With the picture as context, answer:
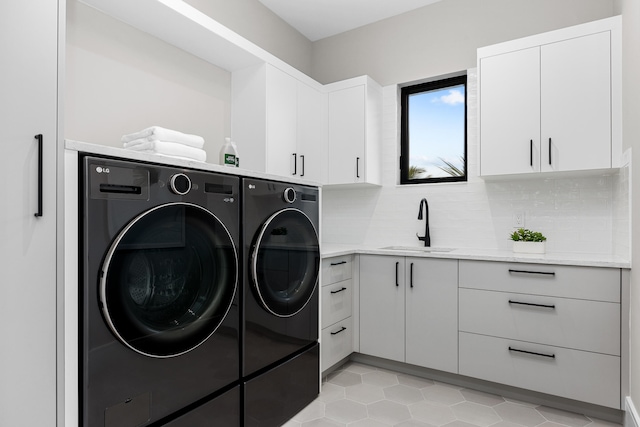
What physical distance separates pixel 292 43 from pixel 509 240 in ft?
8.11

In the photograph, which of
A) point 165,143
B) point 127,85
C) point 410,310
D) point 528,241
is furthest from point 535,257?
point 127,85

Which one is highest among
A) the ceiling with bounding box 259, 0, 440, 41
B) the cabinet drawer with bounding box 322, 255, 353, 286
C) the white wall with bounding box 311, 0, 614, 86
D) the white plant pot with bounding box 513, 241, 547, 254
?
the ceiling with bounding box 259, 0, 440, 41

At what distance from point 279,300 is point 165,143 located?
0.93 m

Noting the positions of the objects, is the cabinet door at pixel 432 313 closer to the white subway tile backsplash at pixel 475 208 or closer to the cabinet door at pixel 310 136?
the white subway tile backsplash at pixel 475 208

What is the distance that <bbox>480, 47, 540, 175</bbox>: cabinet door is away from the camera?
2398 mm

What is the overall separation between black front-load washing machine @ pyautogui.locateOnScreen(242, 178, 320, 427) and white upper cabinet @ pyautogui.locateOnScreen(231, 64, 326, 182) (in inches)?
23.0

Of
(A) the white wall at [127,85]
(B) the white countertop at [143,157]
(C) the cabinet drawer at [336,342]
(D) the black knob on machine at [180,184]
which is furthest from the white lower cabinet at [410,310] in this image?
(D) the black knob on machine at [180,184]

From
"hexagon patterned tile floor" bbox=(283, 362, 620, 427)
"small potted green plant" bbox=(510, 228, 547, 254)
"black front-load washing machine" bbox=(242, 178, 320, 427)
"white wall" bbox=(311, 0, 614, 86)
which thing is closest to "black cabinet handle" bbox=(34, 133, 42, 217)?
"black front-load washing machine" bbox=(242, 178, 320, 427)

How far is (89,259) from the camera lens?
1.15 meters

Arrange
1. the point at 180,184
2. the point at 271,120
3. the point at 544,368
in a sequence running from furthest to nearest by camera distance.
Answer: the point at 271,120 → the point at 544,368 → the point at 180,184

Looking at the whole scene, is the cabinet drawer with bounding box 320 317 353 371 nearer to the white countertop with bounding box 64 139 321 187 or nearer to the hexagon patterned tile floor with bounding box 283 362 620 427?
the hexagon patterned tile floor with bounding box 283 362 620 427

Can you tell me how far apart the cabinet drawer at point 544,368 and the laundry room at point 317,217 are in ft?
0.04

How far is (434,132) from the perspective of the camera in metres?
3.20

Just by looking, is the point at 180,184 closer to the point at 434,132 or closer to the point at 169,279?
the point at 169,279
